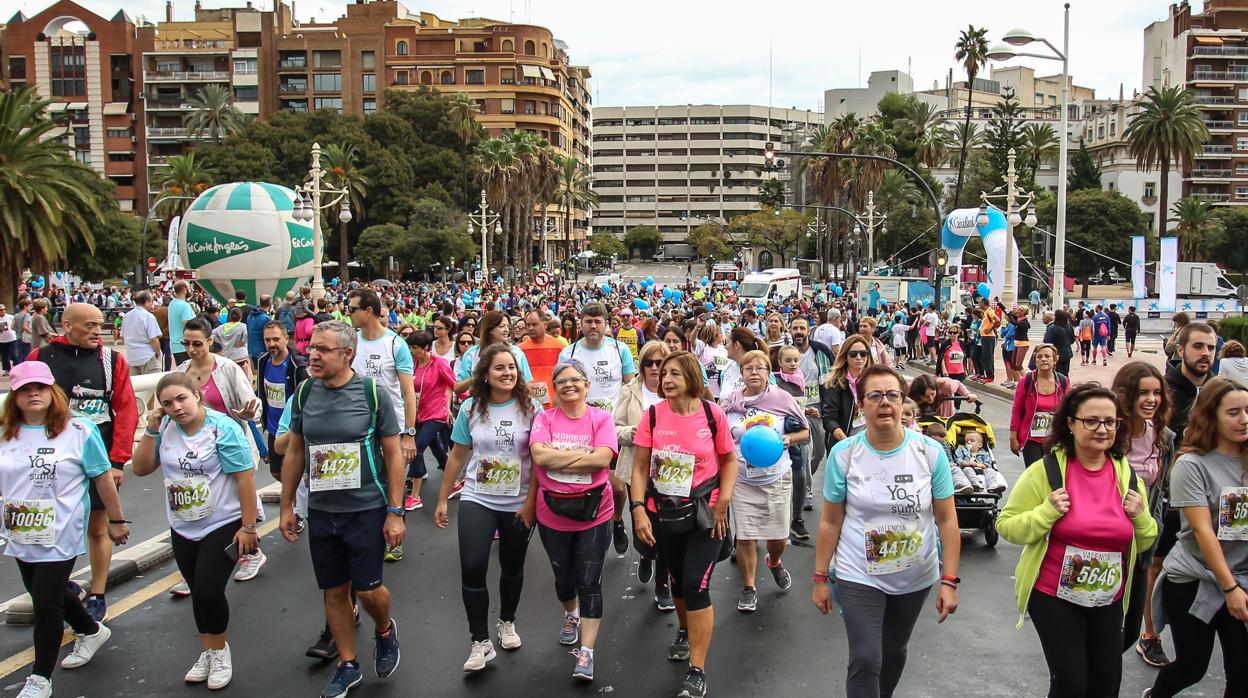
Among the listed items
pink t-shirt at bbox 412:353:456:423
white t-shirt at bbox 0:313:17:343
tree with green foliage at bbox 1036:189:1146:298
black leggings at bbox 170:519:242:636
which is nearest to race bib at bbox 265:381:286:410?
pink t-shirt at bbox 412:353:456:423

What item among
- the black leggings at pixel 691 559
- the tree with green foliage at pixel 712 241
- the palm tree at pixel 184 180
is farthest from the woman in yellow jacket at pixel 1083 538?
the tree with green foliage at pixel 712 241

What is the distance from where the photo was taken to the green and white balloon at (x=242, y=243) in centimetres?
2927

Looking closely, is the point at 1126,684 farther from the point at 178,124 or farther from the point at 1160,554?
the point at 178,124

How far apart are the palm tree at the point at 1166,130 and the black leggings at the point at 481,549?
63027 mm

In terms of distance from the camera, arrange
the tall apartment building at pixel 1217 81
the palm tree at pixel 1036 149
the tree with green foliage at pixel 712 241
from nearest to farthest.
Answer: the palm tree at pixel 1036 149, the tall apartment building at pixel 1217 81, the tree with green foliage at pixel 712 241

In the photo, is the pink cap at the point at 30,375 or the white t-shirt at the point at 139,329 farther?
the white t-shirt at the point at 139,329

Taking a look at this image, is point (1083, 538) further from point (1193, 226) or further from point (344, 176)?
point (1193, 226)

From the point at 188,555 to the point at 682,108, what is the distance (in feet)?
477

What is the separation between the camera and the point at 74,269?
135ft

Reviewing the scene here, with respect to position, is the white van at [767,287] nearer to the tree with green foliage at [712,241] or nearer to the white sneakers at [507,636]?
the white sneakers at [507,636]

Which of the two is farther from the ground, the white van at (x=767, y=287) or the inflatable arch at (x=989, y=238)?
the inflatable arch at (x=989, y=238)

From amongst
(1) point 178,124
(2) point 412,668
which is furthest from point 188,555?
(1) point 178,124

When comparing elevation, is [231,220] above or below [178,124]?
below

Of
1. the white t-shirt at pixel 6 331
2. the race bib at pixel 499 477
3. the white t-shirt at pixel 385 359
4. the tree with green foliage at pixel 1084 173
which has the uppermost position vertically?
the tree with green foliage at pixel 1084 173
